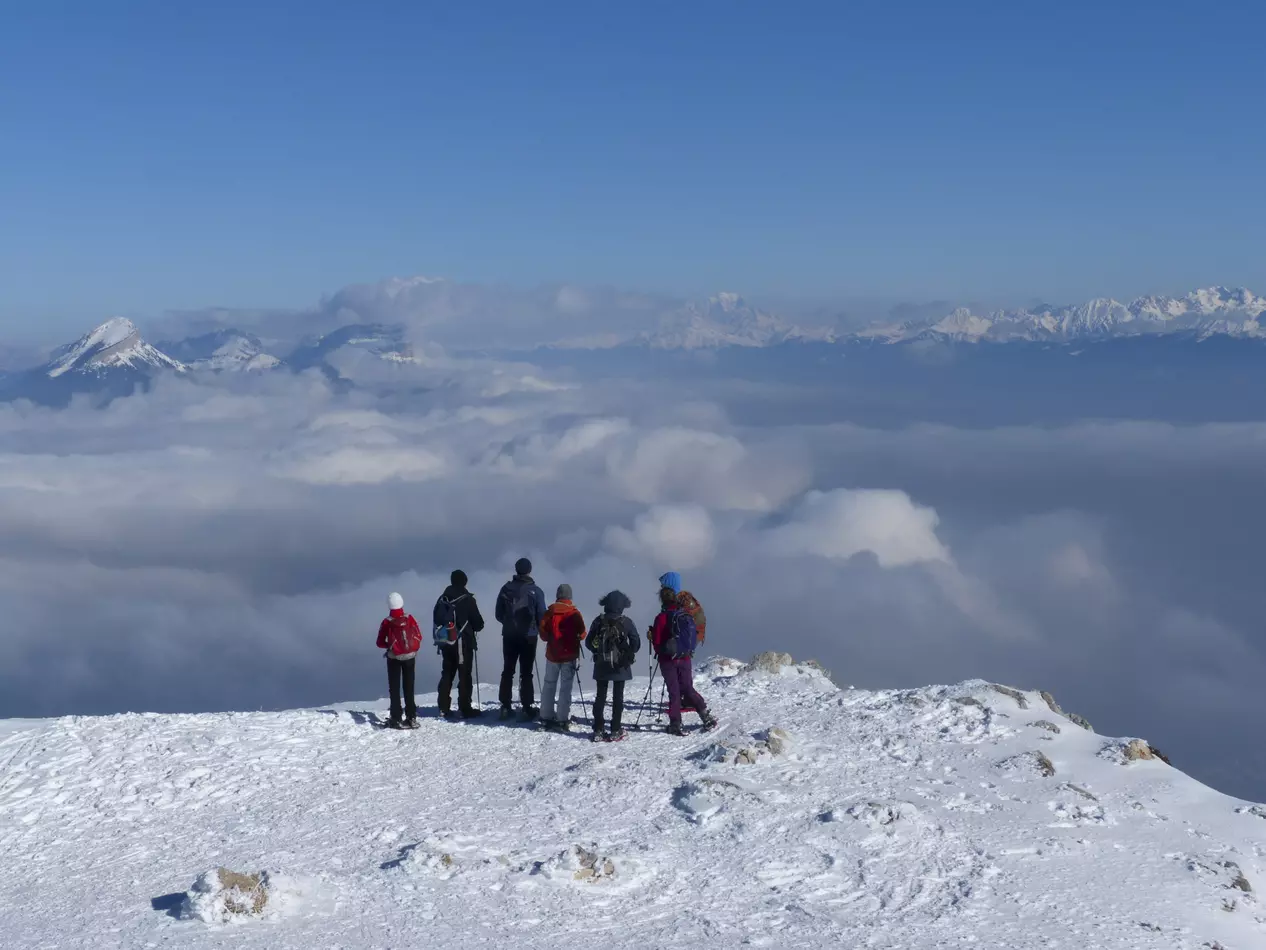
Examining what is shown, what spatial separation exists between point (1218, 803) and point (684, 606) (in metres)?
8.23

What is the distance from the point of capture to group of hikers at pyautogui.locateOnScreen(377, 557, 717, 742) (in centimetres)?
1534

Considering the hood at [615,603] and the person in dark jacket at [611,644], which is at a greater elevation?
the hood at [615,603]

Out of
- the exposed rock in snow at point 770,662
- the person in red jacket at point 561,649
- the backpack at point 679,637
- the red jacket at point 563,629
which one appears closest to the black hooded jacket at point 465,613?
the person in red jacket at point 561,649

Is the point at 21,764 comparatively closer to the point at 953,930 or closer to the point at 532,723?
the point at 532,723

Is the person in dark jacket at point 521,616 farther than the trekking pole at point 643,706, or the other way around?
the trekking pole at point 643,706

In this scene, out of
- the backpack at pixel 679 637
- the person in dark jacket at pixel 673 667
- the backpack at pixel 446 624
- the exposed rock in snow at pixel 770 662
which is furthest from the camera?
the exposed rock in snow at pixel 770 662

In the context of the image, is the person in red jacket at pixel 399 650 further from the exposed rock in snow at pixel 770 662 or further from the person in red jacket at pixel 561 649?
the exposed rock in snow at pixel 770 662

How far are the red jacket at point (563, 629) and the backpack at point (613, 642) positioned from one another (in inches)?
20.0

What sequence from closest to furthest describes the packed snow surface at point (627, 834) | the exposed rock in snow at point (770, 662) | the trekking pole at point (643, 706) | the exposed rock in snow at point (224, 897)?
the exposed rock in snow at point (224, 897), the packed snow surface at point (627, 834), the trekking pole at point (643, 706), the exposed rock in snow at point (770, 662)

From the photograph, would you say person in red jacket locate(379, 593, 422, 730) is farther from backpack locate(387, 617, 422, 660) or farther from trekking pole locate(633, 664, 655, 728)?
trekking pole locate(633, 664, 655, 728)

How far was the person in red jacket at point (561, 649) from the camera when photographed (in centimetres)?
1556

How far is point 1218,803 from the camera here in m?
14.0

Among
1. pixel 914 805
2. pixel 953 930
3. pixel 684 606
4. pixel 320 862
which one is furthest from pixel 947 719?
pixel 320 862

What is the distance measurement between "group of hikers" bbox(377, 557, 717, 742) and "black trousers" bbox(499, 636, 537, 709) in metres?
0.02
